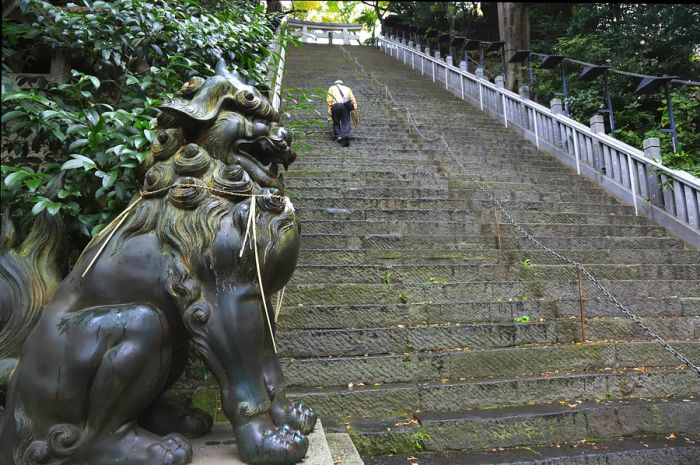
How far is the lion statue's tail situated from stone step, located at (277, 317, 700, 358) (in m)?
1.55

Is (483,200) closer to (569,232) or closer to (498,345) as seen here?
(569,232)

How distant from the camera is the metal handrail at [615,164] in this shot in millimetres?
5840

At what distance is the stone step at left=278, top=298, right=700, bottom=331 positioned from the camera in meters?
3.34

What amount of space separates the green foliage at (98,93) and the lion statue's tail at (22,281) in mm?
108

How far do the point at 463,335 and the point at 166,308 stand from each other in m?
2.24

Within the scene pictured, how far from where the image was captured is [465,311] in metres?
3.57

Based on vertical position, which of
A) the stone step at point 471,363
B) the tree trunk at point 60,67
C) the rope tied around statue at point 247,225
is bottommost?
the stone step at point 471,363

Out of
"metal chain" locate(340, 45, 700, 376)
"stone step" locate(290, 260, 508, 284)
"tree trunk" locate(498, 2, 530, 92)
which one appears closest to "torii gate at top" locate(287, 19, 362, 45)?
"tree trunk" locate(498, 2, 530, 92)

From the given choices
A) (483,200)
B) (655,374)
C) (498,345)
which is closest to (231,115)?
(498,345)

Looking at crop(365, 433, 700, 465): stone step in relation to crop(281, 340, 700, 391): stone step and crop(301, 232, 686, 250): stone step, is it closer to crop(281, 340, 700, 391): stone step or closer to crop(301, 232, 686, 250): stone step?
crop(281, 340, 700, 391): stone step

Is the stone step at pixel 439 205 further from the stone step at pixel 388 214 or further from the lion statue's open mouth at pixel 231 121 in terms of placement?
the lion statue's open mouth at pixel 231 121

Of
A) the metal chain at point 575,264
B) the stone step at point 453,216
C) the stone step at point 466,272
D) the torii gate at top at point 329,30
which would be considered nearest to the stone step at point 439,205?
the stone step at point 453,216

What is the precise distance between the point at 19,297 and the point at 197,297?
639mm

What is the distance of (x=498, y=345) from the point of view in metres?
3.29
